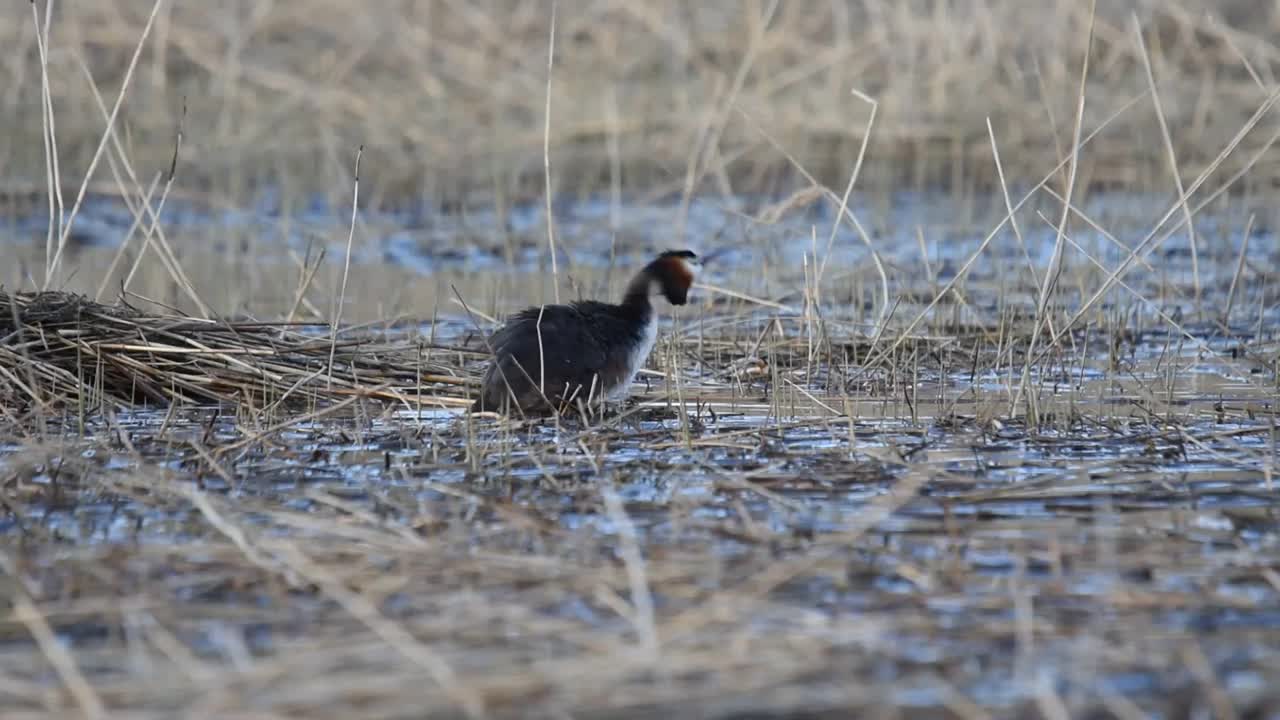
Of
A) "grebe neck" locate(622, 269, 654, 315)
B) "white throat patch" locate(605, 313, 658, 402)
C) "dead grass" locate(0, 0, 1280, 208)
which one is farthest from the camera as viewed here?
"dead grass" locate(0, 0, 1280, 208)

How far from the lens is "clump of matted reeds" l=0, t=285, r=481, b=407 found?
6863 millimetres

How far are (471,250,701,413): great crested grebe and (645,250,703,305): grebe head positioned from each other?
39cm

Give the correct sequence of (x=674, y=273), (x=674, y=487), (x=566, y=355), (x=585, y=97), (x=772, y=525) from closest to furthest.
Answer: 1. (x=772, y=525)
2. (x=674, y=487)
3. (x=566, y=355)
4. (x=674, y=273)
5. (x=585, y=97)

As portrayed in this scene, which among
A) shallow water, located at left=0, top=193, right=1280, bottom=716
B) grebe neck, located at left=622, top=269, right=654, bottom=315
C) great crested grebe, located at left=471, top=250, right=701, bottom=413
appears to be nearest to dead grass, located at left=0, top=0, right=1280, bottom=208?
grebe neck, located at left=622, top=269, right=654, bottom=315

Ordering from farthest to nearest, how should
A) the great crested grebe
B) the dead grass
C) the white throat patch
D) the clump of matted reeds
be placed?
the dead grass
the white throat patch
the clump of matted reeds
the great crested grebe

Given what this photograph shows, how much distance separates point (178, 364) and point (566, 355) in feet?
4.95

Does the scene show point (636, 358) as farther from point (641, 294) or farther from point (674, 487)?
point (674, 487)

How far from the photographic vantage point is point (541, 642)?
395cm

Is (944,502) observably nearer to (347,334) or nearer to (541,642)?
(541,642)

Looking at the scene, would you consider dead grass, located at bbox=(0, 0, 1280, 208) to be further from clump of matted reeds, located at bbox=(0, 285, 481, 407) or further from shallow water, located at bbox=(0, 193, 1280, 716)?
shallow water, located at bbox=(0, 193, 1280, 716)

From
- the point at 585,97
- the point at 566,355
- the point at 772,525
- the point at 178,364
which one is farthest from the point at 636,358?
the point at 585,97

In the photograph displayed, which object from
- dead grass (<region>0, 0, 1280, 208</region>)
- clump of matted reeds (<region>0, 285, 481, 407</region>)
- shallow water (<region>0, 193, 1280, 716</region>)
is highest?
dead grass (<region>0, 0, 1280, 208</region>)

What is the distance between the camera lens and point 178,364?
709 cm

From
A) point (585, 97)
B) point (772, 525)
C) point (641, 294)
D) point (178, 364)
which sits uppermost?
point (585, 97)
